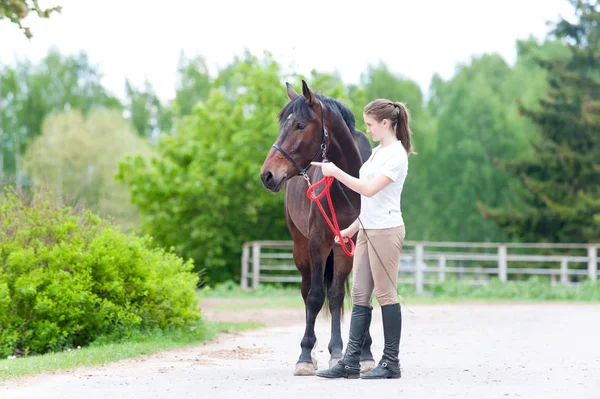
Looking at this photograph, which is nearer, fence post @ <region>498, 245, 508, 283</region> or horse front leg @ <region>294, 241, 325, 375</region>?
horse front leg @ <region>294, 241, 325, 375</region>

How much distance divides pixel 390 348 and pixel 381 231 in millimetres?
867

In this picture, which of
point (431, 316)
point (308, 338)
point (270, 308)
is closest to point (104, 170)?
point (270, 308)

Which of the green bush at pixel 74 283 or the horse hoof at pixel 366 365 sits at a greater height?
the green bush at pixel 74 283

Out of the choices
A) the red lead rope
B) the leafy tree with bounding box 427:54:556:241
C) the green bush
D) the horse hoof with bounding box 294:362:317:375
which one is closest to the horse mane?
the red lead rope

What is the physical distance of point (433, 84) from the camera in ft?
214

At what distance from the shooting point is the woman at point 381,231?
265 inches

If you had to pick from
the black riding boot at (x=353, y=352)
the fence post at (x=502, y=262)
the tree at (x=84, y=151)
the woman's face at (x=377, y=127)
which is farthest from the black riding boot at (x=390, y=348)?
the tree at (x=84, y=151)

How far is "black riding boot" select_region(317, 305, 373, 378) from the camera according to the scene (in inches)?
274

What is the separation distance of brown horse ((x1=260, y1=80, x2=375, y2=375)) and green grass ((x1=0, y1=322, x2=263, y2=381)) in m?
2.16

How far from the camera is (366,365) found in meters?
7.48

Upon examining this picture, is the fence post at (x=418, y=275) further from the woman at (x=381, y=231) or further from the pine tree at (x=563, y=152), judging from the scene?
the woman at (x=381, y=231)

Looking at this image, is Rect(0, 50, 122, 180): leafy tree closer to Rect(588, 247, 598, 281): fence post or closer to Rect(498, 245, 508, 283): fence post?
Rect(498, 245, 508, 283): fence post

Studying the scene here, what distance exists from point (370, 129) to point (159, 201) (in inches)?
846

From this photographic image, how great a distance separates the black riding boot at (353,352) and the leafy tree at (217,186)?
19.6m
